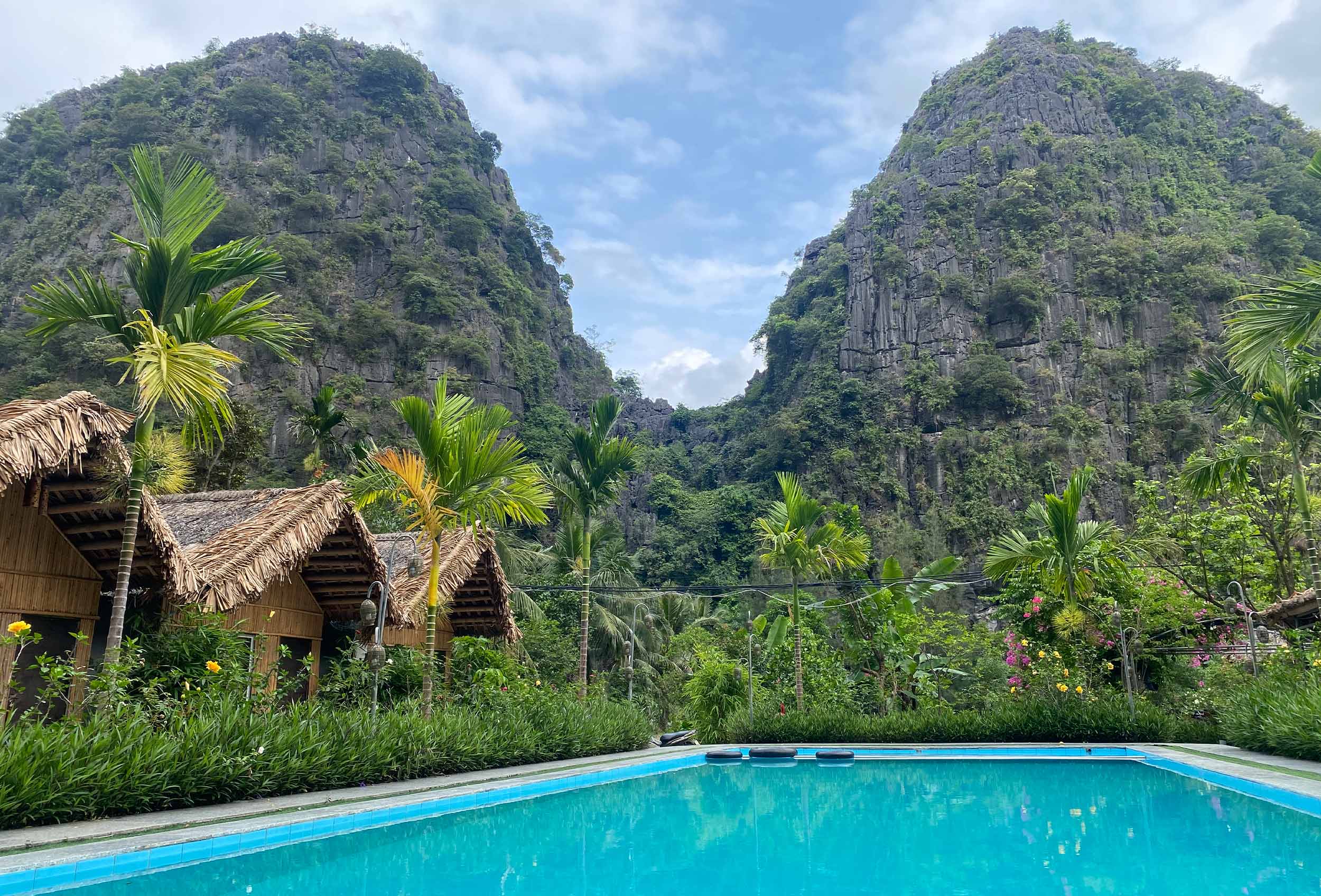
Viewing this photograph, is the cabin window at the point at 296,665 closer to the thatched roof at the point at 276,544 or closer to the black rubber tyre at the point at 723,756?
the thatched roof at the point at 276,544

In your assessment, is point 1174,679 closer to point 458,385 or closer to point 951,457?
point 951,457

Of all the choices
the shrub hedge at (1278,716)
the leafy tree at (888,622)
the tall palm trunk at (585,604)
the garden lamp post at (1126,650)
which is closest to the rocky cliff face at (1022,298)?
the leafy tree at (888,622)

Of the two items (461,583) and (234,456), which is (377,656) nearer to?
(461,583)

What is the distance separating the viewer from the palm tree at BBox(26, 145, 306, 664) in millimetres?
7277

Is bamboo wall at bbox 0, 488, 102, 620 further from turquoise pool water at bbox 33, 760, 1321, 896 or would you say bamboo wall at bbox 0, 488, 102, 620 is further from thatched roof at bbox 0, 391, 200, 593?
turquoise pool water at bbox 33, 760, 1321, 896

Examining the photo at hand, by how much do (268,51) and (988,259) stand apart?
2074 inches

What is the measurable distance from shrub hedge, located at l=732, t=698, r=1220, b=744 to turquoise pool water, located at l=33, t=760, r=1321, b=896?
194 inches

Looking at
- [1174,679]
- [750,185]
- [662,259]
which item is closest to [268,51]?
[662,259]

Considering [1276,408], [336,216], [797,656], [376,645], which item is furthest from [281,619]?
[336,216]

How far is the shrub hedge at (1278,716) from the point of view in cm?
1001

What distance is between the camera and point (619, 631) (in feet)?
82.5

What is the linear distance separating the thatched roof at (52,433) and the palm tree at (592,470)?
825cm

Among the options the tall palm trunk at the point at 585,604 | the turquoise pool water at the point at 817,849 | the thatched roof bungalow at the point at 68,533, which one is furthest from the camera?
the tall palm trunk at the point at 585,604

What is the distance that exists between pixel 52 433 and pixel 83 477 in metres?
1.10
